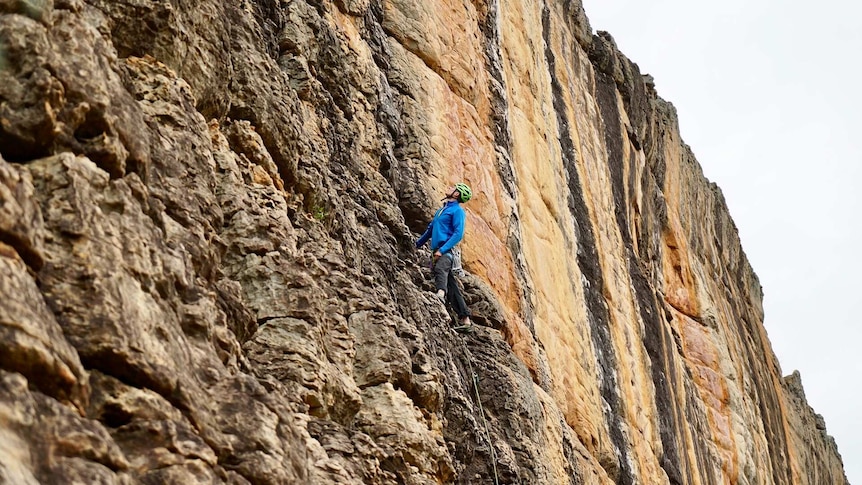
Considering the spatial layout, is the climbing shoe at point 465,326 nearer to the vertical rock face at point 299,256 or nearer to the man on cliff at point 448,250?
the man on cliff at point 448,250

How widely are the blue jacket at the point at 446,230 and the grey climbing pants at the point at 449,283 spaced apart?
13cm

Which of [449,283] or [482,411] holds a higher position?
[449,283]

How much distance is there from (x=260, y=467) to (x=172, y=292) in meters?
1.06

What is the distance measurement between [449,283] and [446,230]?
2.11ft

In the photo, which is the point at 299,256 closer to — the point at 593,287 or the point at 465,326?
the point at 465,326

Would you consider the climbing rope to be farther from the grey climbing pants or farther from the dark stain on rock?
the dark stain on rock

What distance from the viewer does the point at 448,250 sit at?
42.8ft

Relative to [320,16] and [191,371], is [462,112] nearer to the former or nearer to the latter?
[320,16]

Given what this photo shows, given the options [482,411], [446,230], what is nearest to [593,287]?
[446,230]

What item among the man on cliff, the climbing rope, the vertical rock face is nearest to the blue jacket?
the man on cliff

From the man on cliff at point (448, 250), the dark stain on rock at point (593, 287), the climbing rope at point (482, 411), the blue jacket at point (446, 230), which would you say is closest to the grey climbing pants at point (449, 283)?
the man on cliff at point (448, 250)

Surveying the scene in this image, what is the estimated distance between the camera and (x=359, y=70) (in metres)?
12.8

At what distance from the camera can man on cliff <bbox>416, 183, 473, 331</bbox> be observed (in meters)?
13.0

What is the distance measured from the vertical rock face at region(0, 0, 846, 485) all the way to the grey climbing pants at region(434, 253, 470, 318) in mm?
330
